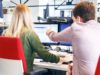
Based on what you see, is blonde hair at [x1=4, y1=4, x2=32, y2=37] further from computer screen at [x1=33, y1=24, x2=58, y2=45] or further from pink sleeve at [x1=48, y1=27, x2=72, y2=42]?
computer screen at [x1=33, y1=24, x2=58, y2=45]

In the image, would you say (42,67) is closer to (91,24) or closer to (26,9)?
(26,9)

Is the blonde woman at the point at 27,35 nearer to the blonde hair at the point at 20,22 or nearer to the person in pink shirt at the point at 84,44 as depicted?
the blonde hair at the point at 20,22

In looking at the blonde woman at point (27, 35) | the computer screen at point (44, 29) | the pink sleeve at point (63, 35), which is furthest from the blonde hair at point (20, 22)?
the computer screen at point (44, 29)

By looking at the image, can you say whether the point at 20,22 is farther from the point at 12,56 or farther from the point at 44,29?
the point at 44,29

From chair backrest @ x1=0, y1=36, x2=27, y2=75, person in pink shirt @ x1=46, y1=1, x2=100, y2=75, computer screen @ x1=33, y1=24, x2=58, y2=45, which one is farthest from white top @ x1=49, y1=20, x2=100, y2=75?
computer screen @ x1=33, y1=24, x2=58, y2=45

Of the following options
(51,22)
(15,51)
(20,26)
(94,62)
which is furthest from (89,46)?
(51,22)

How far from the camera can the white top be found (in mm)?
1899

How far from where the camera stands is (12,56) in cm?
217

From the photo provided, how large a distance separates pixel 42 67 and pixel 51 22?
79 centimetres

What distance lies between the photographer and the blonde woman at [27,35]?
95.0 inches

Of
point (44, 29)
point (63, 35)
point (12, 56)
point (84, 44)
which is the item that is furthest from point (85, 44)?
point (44, 29)

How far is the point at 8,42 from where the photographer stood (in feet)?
7.06

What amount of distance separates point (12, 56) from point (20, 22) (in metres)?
0.44

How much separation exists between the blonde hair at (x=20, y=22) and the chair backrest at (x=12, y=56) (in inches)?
10.6
